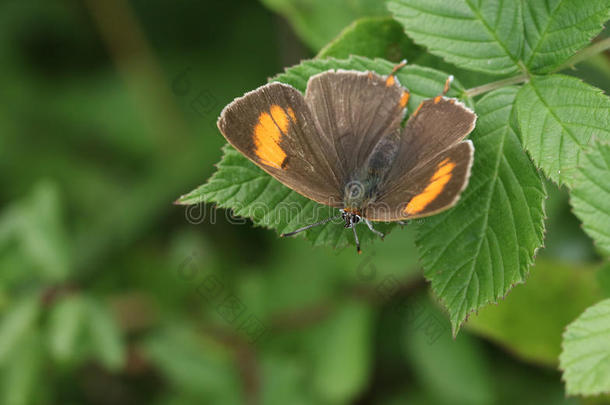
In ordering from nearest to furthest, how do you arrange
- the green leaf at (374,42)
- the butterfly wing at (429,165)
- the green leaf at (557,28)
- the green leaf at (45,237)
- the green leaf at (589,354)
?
the green leaf at (589,354), the butterfly wing at (429,165), the green leaf at (557,28), the green leaf at (374,42), the green leaf at (45,237)

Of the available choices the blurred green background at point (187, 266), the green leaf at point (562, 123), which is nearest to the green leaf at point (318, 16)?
the blurred green background at point (187, 266)

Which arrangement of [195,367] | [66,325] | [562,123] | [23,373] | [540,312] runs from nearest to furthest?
[562,123]
[540,312]
[66,325]
[23,373]
[195,367]

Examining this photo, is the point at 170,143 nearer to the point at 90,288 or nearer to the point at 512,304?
the point at 90,288

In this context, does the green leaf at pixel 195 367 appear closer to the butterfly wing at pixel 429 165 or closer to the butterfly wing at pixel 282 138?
the butterfly wing at pixel 282 138

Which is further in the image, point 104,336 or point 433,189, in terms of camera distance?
point 104,336

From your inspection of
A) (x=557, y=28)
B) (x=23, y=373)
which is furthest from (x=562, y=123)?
(x=23, y=373)

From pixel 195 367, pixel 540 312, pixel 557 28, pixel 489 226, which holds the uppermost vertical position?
pixel 557 28

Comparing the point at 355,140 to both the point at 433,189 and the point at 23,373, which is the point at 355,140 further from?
the point at 23,373
